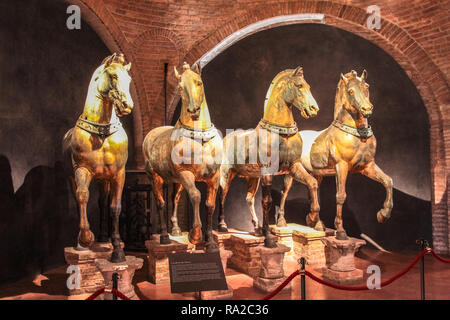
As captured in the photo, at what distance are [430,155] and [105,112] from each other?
6085 millimetres

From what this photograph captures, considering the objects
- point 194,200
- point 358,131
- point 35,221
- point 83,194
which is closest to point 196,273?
point 194,200

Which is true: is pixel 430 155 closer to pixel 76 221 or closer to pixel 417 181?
pixel 417 181

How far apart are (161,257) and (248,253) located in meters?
1.34

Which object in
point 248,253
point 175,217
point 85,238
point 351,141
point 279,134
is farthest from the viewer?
point 175,217

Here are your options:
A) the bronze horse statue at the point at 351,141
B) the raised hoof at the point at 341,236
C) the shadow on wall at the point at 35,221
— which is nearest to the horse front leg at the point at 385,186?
the bronze horse statue at the point at 351,141

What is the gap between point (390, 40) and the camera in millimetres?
7410

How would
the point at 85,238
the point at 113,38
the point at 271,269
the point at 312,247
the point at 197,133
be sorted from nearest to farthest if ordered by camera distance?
the point at 85,238, the point at 197,133, the point at 271,269, the point at 312,247, the point at 113,38

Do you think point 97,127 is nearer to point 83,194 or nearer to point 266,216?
point 83,194

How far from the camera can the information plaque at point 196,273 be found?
12.1 ft

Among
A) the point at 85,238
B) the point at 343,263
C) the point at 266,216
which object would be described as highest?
the point at 266,216

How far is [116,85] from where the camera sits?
4.32m

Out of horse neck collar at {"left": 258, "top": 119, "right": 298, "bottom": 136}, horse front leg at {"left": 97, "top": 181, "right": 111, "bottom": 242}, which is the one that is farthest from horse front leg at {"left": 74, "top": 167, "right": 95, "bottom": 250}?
horse neck collar at {"left": 258, "top": 119, "right": 298, "bottom": 136}

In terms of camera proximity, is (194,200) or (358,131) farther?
(358,131)
